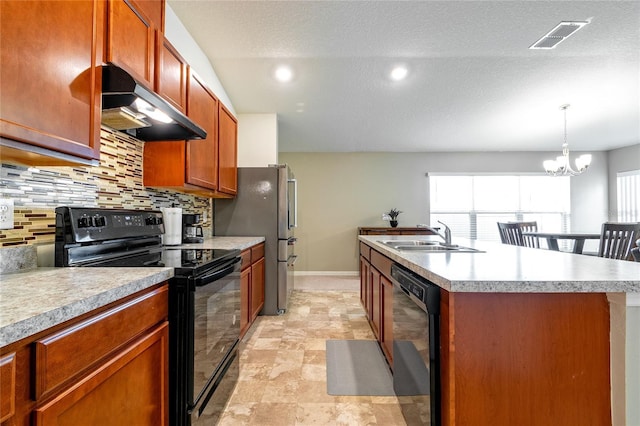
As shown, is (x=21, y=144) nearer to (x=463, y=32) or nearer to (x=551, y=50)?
(x=463, y=32)

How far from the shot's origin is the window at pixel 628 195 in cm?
541

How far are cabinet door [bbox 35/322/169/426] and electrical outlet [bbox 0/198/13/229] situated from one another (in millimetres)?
683

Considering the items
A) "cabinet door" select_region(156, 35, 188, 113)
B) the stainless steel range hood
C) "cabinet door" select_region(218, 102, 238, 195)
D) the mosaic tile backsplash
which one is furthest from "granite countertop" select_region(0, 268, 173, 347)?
"cabinet door" select_region(218, 102, 238, 195)

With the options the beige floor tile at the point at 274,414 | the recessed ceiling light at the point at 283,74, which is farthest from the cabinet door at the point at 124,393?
the recessed ceiling light at the point at 283,74

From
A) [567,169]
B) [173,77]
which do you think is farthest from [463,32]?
[567,169]

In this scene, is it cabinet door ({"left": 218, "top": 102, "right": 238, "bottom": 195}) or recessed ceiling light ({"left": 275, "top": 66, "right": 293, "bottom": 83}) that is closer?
cabinet door ({"left": 218, "top": 102, "right": 238, "bottom": 195})

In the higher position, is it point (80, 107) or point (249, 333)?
point (80, 107)

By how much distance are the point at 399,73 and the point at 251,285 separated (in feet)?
9.17

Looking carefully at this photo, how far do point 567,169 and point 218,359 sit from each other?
4.93 metres

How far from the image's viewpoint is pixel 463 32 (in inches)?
107

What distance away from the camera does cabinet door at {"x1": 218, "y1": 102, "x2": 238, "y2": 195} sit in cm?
282

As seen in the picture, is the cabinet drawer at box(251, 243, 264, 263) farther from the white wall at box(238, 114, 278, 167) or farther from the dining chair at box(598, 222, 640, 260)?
the dining chair at box(598, 222, 640, 260)

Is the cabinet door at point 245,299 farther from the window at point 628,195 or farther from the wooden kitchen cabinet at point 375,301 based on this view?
the window at point 628,195

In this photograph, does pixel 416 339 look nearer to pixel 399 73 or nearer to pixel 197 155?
pixel 197 155
